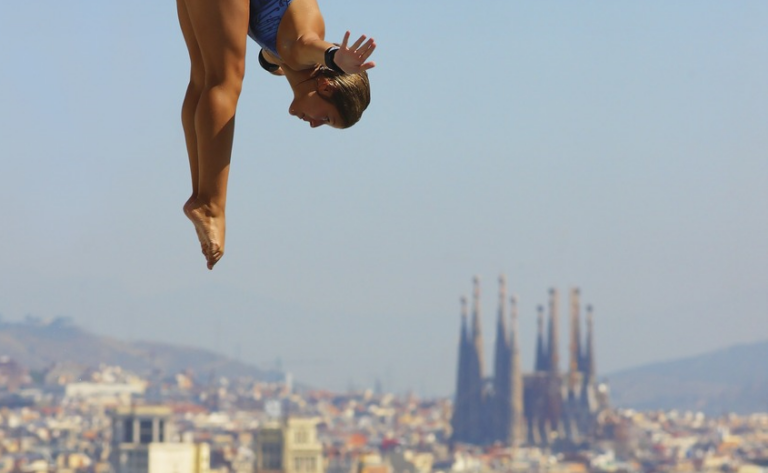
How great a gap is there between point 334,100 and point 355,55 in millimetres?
81

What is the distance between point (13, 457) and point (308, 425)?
708cm

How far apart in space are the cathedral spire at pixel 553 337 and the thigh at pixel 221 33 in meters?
55.5

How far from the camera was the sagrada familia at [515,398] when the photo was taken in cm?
5588

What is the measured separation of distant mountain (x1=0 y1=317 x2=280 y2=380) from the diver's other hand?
6208 cm

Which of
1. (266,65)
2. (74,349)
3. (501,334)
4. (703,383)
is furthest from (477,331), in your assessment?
(266,65)

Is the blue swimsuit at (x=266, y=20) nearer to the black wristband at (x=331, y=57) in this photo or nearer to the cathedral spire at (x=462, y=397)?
the black wristband at (x=331, y=57)

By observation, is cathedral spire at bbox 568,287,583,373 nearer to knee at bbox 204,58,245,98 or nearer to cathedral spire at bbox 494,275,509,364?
cathedral spire at bbox 494,275,509,364

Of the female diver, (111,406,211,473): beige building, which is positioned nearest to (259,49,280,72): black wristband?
the female diver

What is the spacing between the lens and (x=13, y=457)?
42.5 metres

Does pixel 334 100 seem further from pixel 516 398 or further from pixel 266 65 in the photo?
pixel 516 398

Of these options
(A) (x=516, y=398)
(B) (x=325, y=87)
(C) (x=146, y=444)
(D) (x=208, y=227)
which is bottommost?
(D) (x=208, y=227)

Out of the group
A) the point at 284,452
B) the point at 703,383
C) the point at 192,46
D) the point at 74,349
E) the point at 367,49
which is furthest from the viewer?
the point at 703,383

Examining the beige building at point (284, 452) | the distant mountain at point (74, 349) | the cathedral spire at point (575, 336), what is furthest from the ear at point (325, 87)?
the distant mountain at point (74, 349)

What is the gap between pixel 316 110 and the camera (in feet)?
5.34
